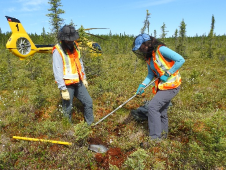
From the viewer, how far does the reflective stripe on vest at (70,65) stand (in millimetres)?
4109

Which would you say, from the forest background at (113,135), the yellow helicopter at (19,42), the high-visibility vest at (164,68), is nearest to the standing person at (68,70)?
the forest background at (113,135)

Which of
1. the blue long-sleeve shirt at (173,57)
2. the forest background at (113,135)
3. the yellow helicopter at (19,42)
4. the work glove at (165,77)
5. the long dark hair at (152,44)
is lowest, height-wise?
the forest background at (113,135)

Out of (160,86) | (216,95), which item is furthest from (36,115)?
(216,95)

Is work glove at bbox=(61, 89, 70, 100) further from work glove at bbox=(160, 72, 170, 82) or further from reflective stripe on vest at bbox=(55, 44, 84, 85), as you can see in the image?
work glove at bbox=(160, 72, 170, 82)

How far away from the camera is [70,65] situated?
423 cm

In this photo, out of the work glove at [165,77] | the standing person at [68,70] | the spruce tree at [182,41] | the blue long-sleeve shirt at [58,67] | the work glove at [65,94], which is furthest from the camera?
the spruce tree at [182,41]

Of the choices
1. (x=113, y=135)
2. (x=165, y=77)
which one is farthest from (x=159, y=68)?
(x=113, y=135)

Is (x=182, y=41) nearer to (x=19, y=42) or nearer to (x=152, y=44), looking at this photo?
(x=19, y=42)

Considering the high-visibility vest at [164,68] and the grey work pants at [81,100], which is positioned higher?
the high-visibility vest at [164,68]

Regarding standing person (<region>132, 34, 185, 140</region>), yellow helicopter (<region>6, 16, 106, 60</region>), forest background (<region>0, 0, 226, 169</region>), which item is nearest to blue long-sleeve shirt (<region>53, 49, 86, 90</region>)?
forest background (<region>0, 0, 226, 169</region>)

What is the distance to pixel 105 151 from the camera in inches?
146

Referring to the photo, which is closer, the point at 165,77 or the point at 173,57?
the point at 173,57

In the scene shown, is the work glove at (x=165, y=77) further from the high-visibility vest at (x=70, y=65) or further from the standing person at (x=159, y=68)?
the high-visibility vest at (x=70, y=65)

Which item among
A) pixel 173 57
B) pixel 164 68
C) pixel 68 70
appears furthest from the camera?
pixel 68 70
